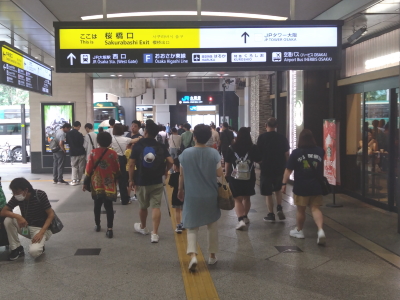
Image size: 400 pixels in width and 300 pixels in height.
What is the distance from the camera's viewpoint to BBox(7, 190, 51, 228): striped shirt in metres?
5.59

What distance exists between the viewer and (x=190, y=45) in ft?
19.7

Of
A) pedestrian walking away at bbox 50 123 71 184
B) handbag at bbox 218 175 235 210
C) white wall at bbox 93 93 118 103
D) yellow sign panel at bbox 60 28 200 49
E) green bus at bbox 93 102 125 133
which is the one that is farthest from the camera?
white wall at bbox 93 93 118 103

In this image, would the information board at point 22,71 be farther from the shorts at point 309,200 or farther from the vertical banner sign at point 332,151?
the vertical banner sign at point 332,151

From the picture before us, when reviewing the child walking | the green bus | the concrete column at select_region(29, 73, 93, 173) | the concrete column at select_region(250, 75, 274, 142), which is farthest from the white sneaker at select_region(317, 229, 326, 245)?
the green bus

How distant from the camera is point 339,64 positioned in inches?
243

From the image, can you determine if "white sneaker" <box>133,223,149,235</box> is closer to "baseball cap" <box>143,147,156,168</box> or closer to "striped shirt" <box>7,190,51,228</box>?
"baseball cap" <box>143,147,156,168</box>

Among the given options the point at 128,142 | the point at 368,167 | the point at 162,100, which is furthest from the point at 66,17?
the point at 162,100

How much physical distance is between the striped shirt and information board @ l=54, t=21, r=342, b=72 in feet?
5.36

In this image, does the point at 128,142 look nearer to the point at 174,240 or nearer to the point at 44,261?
the point at 174,240

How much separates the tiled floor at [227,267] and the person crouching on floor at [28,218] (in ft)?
0.58

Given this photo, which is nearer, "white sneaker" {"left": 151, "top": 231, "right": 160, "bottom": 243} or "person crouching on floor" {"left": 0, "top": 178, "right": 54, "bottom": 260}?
"person crouching on floor" {"left": 0, "top": 178, "right": 54, "bottom": 260}

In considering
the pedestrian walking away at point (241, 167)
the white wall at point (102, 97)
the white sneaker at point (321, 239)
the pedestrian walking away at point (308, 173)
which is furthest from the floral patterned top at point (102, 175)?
the white wall at point (102, 97)

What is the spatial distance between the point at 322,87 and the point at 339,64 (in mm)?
4418

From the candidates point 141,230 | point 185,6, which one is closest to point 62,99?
point 185,6
